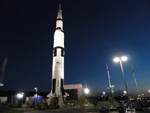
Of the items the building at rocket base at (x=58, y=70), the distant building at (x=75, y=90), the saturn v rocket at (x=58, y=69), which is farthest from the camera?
the distant building at (x=75, y=90)

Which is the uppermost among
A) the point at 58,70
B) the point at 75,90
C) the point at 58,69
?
the point at 58,69

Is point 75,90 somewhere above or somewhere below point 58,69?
below

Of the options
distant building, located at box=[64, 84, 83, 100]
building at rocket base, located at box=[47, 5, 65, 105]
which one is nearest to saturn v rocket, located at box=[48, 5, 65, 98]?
building at rocket base, located at box=[47, 5, 65, 105]

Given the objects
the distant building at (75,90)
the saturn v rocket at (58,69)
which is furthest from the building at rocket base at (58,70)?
the distant building at (75,90)

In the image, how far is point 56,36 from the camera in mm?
51969

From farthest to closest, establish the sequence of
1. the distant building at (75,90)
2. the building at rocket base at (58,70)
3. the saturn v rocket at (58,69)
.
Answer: the distant building at (75,90) < the saturn v rocket at (58,69) < the building at rocket base at (58,70)

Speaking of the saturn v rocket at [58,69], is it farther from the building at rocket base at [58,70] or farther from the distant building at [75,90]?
the distant building at [75,90]

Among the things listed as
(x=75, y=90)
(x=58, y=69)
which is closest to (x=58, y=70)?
(x=58, y=69)

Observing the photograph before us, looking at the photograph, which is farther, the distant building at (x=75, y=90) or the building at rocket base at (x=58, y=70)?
the distant building at (x=75, y=90)

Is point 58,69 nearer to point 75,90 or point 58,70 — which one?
point 58,70

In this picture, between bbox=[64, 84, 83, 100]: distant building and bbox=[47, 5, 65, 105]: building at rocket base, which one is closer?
bbox=[47, 5, 65, 105]: building at rocket base

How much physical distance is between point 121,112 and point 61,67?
3038 centimetres

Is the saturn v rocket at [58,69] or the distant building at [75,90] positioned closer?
the saturn v rocket at [58,69]

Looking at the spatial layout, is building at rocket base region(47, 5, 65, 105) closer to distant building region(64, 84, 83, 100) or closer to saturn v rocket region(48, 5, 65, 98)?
saturn v rocket region(48, 5, 65, 98)
